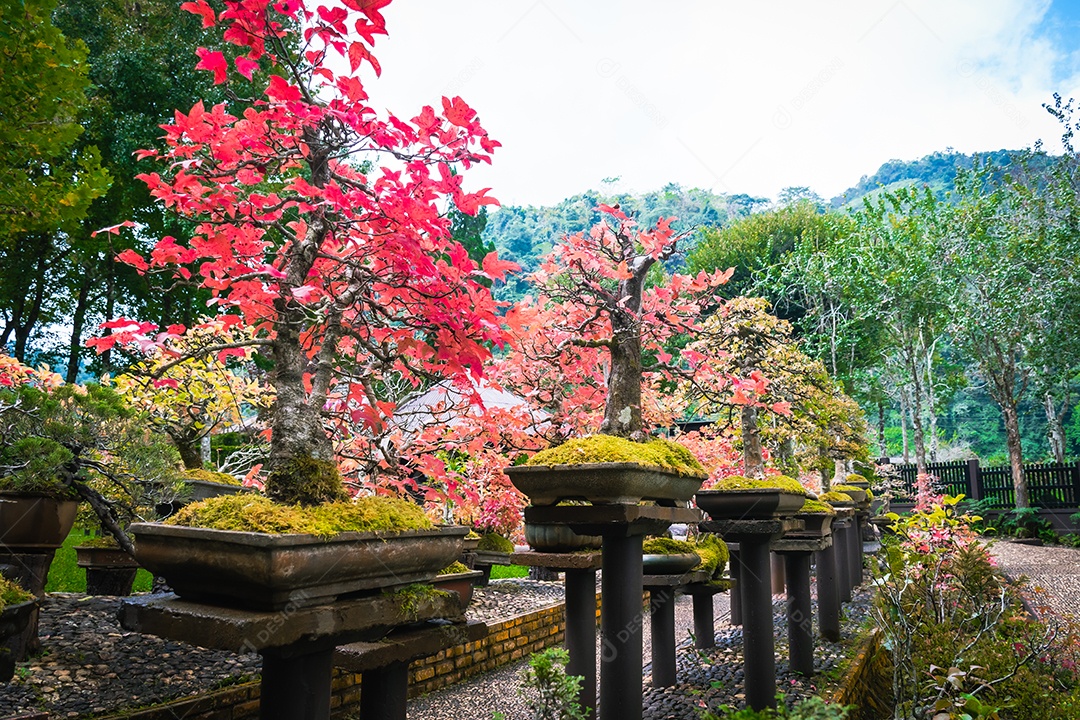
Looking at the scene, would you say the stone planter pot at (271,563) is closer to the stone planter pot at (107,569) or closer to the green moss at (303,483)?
the green moss at (303,483)

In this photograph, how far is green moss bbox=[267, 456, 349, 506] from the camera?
180 centimetres

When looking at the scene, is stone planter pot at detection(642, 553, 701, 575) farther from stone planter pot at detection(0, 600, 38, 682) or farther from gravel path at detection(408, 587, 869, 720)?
stone planter pot at detection(0, 600, 38, 682)

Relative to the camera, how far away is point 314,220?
2.06 meters

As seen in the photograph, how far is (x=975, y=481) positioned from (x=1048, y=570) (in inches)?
309

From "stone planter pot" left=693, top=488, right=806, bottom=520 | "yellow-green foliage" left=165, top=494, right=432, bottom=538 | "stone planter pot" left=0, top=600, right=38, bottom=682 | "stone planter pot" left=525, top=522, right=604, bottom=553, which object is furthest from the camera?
"stone planter pot" left=693, top=488, right=806, bottom=520

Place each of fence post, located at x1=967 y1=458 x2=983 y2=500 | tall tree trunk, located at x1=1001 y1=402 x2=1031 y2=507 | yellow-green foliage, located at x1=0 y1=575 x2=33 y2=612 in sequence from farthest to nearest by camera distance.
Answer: fence post, located at x1=967 y1=458 x2=983 y2=500 → tall tree trunk, located at x1=1001 y1=402 x2=1031 y2=507 → yellow-green foliage, located at x1=0 y1=575 x2=33 y2=612

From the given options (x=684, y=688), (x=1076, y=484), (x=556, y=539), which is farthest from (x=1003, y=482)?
(x=556, y=539)

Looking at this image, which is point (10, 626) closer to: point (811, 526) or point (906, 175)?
point (811, 526)

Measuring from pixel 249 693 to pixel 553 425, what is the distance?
A: 3.06 m

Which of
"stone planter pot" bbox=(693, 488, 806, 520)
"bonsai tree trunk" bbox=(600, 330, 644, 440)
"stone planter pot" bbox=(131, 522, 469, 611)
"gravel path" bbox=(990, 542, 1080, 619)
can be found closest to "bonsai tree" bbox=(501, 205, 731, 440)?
"bonsai tree trunk" bbox=(600, 330, 644, 440)

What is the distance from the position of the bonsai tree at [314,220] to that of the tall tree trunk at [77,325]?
14.6 meters

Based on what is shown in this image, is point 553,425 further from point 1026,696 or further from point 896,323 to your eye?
point 896,323

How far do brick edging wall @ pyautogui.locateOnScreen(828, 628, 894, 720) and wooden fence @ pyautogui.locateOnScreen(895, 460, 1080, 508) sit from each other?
12.0 m

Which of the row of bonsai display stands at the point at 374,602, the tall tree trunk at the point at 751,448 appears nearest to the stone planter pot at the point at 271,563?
the row of bonsai display stands at the point at 374,602
